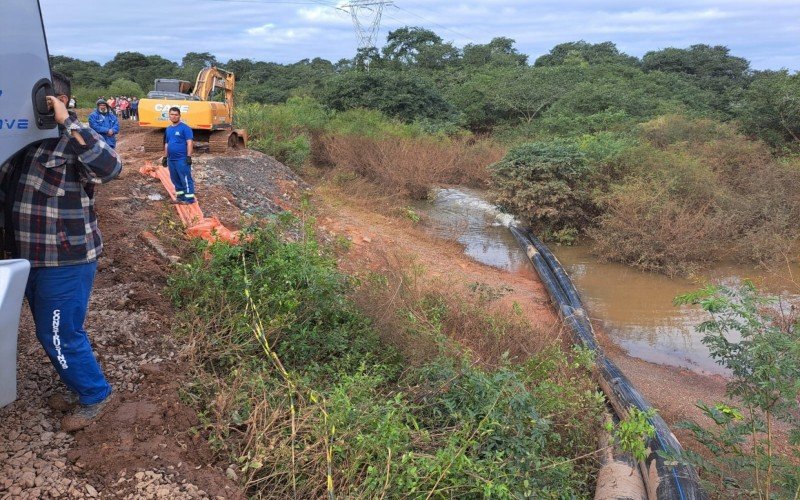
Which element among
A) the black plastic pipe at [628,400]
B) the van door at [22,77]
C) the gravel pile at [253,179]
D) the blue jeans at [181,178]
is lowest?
the black plastic pipe at [628,400]

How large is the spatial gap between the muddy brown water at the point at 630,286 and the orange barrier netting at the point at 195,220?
5.01 meters

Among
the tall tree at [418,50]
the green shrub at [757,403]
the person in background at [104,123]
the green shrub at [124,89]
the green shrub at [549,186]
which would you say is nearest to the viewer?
the green shrub at [757,403]

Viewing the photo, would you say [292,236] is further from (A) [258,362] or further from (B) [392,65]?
(B) [392,65]

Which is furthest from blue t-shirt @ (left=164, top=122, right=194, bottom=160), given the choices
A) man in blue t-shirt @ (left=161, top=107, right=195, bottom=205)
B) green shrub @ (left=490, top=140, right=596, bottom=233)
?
green shrub @ (left=490, top=140, right=596, bottom=233)

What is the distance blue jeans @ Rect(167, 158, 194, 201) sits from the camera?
27.1 feet

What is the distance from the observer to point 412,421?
12.6 feet

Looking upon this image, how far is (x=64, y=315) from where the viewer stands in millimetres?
3119

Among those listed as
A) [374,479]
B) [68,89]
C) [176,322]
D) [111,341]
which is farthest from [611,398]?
[68,89]

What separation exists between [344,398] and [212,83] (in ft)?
42.8

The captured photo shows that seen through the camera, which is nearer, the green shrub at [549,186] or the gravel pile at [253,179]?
the gravel pile at [253,179]

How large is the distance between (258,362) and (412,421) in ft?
4.16

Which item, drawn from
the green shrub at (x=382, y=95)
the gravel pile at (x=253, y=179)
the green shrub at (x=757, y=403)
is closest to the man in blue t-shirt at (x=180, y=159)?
the gravel pile at (x=253, y=179)

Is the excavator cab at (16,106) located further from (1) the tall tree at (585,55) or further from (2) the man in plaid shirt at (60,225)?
(1) the tall tree at (585,55)

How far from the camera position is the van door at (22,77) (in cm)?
261
